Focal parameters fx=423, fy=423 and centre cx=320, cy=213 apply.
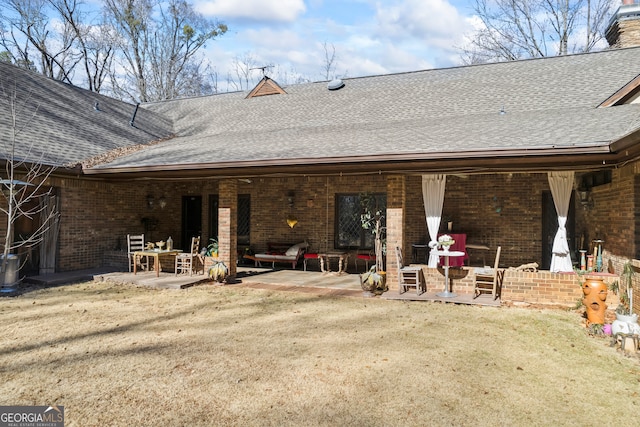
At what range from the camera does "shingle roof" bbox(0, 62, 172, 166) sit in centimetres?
932

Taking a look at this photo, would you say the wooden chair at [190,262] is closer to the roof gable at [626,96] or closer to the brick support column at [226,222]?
the brick support column at [226,222]

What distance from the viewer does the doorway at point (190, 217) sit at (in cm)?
1377

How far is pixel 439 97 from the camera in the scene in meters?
11.8

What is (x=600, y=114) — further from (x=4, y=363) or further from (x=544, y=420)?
(x=4, y=363)

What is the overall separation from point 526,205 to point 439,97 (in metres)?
3.82

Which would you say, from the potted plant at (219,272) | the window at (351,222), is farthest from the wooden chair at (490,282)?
the potted plant at (219,272)

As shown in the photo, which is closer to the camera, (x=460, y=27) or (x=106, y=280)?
(x=106, y=280)

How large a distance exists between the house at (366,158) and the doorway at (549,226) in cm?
3

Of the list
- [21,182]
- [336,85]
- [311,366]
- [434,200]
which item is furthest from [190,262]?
[336,85]

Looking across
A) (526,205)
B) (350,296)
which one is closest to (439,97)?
(526,205)

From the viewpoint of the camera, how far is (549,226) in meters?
10.0

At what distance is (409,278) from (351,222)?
13.0 feet

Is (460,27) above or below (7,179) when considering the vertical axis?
above

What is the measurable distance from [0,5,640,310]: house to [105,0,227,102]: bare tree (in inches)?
525
